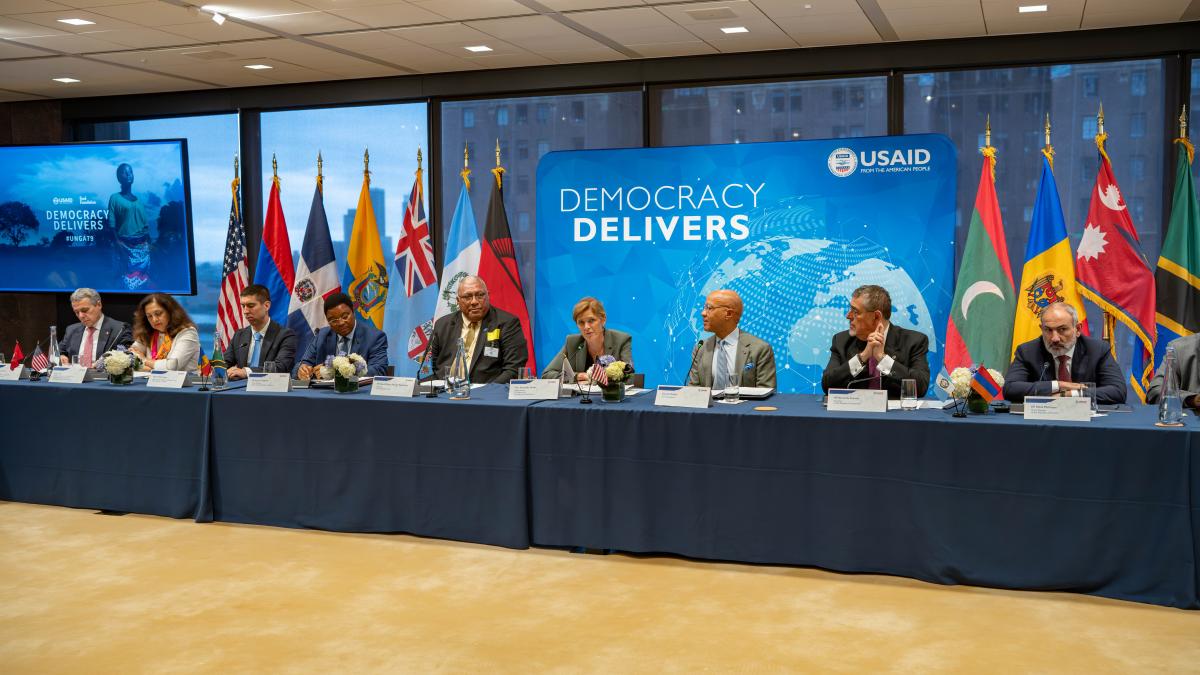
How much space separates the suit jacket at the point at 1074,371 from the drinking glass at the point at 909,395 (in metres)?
0.61

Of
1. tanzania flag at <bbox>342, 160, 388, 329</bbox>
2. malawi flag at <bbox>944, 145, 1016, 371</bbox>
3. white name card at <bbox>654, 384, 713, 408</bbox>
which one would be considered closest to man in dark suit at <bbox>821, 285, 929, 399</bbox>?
white name card at <bbox>654, 384, 713, 408</bbox>

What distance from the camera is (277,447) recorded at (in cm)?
477

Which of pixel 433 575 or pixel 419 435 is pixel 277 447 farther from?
pixel 433 575

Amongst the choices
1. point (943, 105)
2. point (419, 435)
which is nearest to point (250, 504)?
point (419, 435)

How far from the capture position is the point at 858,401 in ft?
13.2

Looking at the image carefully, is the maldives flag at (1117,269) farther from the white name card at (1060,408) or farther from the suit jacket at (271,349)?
the suit jacket at (271,349)

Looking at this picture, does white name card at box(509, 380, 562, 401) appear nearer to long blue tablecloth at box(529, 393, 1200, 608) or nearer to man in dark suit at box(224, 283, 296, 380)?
long blue tablecloth at box(529, 393, 1200, 608)

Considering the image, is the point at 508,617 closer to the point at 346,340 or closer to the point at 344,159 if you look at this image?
the point at 346,340

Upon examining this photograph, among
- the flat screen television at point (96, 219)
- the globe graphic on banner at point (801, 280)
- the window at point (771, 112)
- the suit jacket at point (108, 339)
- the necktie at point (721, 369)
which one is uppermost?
the window at point (771, 112)

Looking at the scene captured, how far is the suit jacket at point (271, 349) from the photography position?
227 inches

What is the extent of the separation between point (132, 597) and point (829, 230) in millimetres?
4391

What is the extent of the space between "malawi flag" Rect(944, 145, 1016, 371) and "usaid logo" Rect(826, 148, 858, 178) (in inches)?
30.2

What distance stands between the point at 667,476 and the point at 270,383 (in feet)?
6.63

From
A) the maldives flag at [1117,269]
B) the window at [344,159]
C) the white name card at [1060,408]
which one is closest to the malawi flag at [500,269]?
the window at [344,159]
